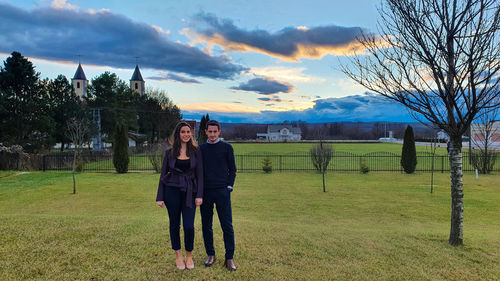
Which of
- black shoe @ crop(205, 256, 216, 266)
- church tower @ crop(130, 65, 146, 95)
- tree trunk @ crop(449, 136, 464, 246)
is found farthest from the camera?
church tower @ crop(130, 65, 146, 95)

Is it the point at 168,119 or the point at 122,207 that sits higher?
the point at 168,119

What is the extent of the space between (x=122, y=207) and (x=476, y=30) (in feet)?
31.2

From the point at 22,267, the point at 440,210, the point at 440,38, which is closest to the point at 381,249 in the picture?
the point at 440,38

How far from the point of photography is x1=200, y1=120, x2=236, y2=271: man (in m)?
3.40

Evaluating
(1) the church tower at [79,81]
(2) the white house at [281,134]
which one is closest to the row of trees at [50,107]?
(1) the church tower at [79,81]

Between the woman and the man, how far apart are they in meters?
0.11

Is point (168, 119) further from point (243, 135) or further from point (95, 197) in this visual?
point (243, 135)

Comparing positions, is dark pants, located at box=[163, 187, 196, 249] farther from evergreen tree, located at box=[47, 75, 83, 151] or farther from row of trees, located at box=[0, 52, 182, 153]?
evergreen tree, located at box=[47, 75, 83, 151]

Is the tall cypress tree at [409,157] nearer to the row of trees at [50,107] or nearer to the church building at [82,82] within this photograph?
the row of trees at [50,107]

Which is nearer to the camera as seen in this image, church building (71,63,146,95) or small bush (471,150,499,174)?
small bush (471,150,499,174)

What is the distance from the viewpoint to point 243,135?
360ft

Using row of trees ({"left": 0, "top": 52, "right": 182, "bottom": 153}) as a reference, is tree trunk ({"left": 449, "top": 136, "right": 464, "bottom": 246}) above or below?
below

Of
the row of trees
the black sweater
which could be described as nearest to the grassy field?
the black sweater

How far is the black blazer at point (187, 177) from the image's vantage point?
3307mm
